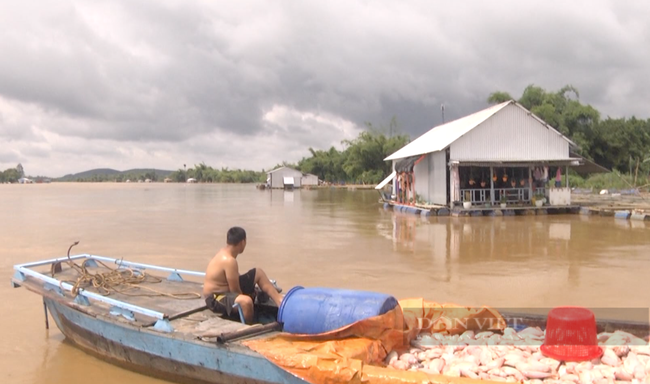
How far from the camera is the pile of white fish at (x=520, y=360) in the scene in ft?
13.7

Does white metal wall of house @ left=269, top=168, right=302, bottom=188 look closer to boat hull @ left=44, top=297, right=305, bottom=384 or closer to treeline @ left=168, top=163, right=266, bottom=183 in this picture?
treeline @ left=168, top=163, right=266, bottom=183

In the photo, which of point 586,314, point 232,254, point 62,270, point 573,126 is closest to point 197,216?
point 62,270

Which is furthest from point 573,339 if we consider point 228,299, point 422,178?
point 422,178

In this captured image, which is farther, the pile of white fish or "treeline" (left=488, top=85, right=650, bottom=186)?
"treeline" (left=488, top=85, right=650, bottom=186)

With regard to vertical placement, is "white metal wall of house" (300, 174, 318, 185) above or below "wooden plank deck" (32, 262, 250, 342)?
above

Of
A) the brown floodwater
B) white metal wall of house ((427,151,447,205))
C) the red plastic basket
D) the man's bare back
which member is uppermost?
white metal wall of house ((427,151,447,205))

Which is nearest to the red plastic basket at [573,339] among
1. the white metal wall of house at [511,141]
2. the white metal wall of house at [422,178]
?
the white metal wall of house at [511,141]

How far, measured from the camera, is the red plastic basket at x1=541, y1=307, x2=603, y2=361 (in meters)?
4.46

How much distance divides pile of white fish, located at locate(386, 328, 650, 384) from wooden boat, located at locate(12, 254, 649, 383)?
31 cm

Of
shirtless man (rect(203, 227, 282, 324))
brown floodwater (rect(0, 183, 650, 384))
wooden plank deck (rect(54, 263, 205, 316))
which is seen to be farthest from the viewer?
brown floodwater (rect(0, 183, 650, 384))

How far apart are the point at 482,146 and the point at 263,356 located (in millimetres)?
20555

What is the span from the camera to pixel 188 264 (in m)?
11.6

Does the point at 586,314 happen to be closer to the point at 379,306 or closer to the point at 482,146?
the point at 379,306

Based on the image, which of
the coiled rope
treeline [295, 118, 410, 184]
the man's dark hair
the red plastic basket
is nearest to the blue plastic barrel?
the man's dark hair
